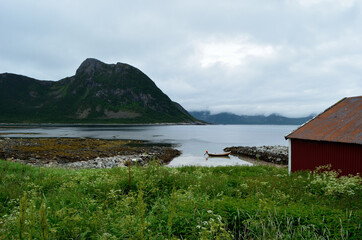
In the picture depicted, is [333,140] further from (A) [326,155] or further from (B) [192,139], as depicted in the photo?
(B) [192,139]

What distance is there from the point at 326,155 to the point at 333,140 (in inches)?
48.8

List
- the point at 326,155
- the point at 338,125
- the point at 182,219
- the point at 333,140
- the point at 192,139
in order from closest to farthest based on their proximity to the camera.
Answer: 1. the point at 182,219
2. the point at 333,140
3. the point at 326,155
4. the point at 338,125
5. the point at 192,139

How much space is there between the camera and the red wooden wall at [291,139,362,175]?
12.3m

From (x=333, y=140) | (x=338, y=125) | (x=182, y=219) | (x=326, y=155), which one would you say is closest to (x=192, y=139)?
(x=338, y=125)

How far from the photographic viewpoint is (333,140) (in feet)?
43.7

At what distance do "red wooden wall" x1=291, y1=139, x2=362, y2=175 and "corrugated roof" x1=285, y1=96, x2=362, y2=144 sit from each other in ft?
1.26

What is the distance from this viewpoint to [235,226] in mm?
5094

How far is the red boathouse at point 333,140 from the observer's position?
494 inches

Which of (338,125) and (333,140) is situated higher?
(338,125)

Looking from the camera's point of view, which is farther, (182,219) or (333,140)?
(333,140)

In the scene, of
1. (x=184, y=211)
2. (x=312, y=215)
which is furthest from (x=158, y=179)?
(x=312, y=215)

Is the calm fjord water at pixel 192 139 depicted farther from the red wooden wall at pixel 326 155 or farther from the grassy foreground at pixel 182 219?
the grassy foreground at pixel 182 219

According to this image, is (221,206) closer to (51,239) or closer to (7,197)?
(51,239)

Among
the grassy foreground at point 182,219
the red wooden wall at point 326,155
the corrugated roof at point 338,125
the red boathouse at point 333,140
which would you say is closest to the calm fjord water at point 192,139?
the red wooden wall at point 326,155
